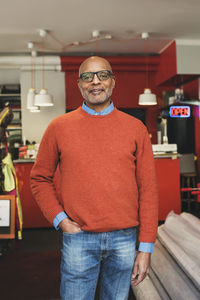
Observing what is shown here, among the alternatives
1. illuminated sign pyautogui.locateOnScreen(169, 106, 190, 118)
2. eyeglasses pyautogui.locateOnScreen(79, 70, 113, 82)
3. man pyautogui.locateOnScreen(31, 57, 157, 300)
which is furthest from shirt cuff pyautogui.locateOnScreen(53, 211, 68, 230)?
illuminated sign pyautogui.locateOnScreen(169, 106, 190, 118)

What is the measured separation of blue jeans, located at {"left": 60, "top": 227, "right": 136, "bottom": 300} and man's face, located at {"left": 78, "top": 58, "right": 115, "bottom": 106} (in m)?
0.66

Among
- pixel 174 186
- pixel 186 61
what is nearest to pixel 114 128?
pixel 174 186

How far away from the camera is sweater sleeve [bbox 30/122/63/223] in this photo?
4.90ft

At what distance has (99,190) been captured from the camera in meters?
1.39

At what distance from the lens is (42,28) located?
4.99 metres

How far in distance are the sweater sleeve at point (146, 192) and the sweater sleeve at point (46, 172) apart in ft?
1.38

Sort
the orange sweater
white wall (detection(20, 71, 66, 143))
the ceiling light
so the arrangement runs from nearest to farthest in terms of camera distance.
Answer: the orange sweater, the ceiling light, white wall (detection(20, 71, 66, 143))

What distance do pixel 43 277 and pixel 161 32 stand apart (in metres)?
4.45

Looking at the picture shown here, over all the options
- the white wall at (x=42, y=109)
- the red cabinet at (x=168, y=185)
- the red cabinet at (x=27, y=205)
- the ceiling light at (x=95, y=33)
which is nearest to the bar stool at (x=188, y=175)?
the red cabinet at (x=168, y=185)

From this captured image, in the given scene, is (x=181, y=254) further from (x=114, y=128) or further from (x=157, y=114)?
(x=157, y=114)

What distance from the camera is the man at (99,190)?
4.58 ft

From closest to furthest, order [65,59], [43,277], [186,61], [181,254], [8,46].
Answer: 1. [181,254]
2. [43,277]
3. [186,61]
4. [8,46]
5. [65,59]

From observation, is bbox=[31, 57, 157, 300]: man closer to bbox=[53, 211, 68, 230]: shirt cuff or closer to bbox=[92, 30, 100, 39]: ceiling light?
bbox=[53, 211, 68, 230]: shirt cuff

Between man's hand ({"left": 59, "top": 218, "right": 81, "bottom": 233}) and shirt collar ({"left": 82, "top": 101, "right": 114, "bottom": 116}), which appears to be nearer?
man's hand ({"left": 59, "top": 218, "right": 81, "bottom": 233})
